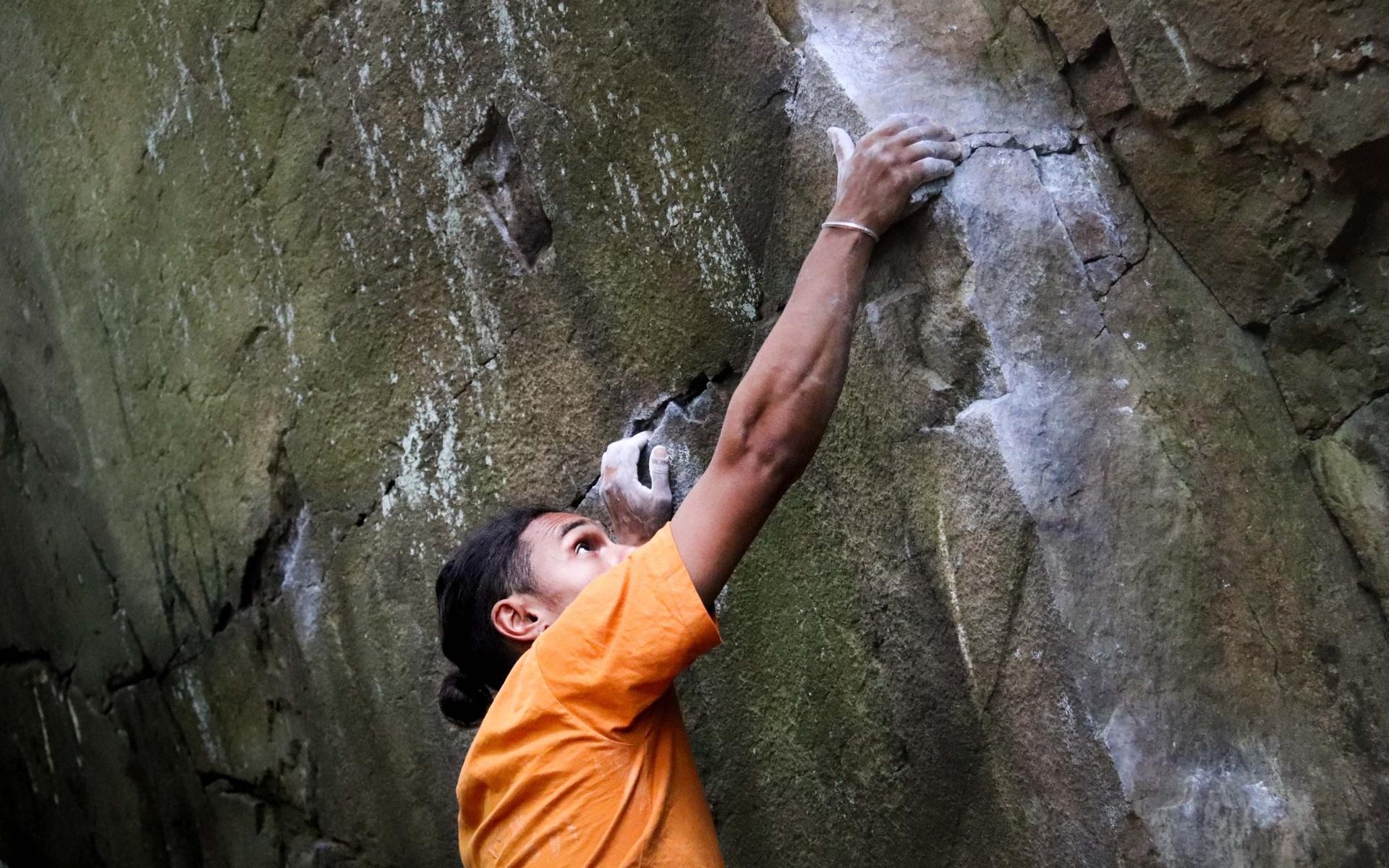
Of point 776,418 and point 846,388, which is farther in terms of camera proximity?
point 846,388

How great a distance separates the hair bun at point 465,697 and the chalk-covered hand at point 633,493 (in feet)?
1.14

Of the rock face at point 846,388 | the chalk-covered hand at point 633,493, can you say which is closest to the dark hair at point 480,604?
the chalk-covered hand at point 633,493

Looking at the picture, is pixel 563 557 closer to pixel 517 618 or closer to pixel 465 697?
pixel 517 618

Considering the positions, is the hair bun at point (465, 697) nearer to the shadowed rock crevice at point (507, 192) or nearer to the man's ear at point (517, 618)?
the man's ear at point (517, 618)

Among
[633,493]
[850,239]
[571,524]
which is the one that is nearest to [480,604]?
[571,524]

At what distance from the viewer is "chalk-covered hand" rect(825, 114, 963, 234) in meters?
1.78

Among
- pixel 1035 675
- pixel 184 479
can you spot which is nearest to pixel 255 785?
pixel 184 479

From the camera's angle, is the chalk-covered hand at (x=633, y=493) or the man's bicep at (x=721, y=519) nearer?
the man's bicep at (x=721, y=519)

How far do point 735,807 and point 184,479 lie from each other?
190cm

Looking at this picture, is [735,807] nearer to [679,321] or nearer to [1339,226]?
[679,321]

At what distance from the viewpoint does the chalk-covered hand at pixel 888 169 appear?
178cm

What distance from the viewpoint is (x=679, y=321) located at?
2.23 m

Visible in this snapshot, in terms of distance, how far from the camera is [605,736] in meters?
1.71

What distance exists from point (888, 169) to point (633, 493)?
2.40 feet
